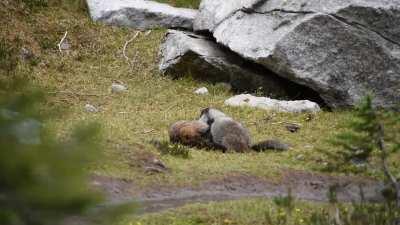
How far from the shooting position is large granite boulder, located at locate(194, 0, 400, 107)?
57.7 feet

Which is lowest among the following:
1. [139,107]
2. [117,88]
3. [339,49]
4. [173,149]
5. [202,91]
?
[173,149]

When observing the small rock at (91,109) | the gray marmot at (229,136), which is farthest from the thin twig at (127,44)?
the gray marmot at (229,136)

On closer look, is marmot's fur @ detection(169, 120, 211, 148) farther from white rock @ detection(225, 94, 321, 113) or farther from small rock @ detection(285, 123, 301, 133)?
white rock @ detection(225, 94, 321, 113)

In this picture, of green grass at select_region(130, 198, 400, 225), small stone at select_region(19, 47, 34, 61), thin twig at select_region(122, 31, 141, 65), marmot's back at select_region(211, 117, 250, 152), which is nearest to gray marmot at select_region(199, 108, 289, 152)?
marmot's back at select_region(211, 117, 250, 152)

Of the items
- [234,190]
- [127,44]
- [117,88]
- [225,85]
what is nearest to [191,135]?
[234,190]

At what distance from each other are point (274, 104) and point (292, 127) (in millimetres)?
1894

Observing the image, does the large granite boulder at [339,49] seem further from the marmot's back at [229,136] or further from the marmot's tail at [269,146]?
the marmot's back at [229,136]

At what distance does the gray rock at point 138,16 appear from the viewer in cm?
2386

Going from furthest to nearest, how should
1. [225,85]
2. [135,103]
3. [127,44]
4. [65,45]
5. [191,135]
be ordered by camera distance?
[127,44], [65,45], [225,85], [135,103], [191,135]

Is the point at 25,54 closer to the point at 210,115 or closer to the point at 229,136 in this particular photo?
the point at 210,115

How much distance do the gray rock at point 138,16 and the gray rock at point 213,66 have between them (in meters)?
3.33

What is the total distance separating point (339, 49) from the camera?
17.8 metres

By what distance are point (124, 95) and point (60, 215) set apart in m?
15.8

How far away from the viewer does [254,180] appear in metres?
11.5
